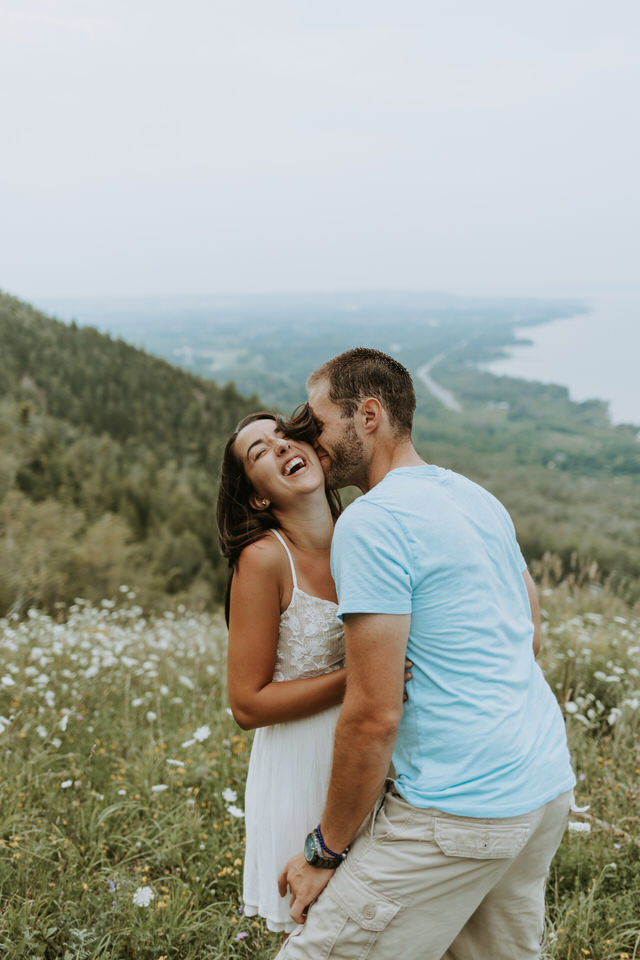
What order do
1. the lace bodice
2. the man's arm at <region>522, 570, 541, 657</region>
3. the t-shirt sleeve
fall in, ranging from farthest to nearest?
the man's arm at <region>522, 570, 541, 657</region>, the lace bodice, the t-shirt sleeve

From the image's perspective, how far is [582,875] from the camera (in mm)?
3330

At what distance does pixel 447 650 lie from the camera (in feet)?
5.93

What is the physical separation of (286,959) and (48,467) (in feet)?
130

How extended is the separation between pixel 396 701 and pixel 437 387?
14650 cm

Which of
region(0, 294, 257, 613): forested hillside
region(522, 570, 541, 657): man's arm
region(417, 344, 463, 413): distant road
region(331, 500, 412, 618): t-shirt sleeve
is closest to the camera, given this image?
region(331, 500, 412, 618): t-shirt sleeve

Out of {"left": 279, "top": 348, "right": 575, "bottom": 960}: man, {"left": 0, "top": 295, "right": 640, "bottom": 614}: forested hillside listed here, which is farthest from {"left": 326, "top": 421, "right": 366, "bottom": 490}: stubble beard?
{"left": 0, "top": 295, "right": 640, "bottom": 614}: forested hillside

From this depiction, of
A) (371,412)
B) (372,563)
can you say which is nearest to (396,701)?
(372,563)

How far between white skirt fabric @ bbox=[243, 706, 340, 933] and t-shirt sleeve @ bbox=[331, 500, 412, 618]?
706mm

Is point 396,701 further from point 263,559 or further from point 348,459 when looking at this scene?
point 348,459

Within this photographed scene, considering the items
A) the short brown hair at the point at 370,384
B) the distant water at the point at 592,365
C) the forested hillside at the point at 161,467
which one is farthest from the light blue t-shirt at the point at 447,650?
the distant water at the point at 592,365

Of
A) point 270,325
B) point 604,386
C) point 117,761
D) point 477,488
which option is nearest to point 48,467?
point 117,761

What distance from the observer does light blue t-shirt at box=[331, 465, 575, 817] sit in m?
1.75

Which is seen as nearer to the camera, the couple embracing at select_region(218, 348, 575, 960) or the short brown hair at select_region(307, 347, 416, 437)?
the couple embracing at select_region(218, 348, 575, 960)

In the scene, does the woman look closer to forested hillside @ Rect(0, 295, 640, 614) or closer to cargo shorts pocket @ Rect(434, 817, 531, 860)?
cargo shorts pocket @ Rect(434, 817, 531, 860)
